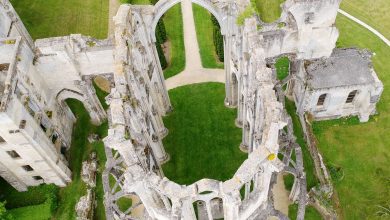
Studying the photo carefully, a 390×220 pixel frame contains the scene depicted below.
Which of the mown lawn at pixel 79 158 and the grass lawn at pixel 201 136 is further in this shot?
the grass lawn at pixel 201 136

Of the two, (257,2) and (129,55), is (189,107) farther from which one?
(257,2)

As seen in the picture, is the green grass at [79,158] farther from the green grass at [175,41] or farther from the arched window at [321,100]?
the arched window at [321,100]

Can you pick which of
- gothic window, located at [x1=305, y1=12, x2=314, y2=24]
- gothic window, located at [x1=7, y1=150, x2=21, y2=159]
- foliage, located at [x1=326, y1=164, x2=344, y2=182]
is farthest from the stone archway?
foliage, located at [x1=326, y1=164, x2=344, y2=182]

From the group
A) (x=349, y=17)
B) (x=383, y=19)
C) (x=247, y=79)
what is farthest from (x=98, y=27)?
(x=383, y=19)

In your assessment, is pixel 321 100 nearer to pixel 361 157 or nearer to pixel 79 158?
pixel 361 157

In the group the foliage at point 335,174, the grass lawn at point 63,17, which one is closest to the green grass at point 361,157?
the foliage at point 335,174

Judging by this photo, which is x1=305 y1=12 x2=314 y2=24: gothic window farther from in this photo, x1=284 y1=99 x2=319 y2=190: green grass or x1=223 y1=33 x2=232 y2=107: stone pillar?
x1=284 y1=99 x2=319 y2=190: green grass
